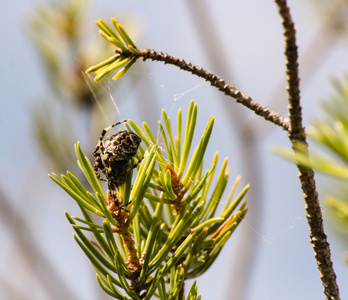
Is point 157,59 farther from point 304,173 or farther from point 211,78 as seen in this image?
point 304,173

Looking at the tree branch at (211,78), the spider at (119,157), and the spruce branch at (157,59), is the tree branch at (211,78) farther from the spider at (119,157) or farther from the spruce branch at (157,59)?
the spider at (119,157)

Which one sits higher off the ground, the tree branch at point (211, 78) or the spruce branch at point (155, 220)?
the tree branch at point (211, 78)

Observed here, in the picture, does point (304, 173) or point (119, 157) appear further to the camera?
point (119, 157)

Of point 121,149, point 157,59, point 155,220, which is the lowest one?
point 155,220

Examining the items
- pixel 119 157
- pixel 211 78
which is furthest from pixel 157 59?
pixel 119 157

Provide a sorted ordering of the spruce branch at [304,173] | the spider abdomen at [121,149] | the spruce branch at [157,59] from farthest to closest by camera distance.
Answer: the spider abdomen at [121,149] < the spruce branch at [157,59] < the spruce branch at [304,173]

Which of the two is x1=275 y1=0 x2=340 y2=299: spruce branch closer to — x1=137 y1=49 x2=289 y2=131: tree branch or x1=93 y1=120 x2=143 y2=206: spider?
x1=137 y1=49 x2=289 y2=131: tree branch

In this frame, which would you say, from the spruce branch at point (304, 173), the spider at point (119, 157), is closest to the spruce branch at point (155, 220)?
the spider at point (119, 157)

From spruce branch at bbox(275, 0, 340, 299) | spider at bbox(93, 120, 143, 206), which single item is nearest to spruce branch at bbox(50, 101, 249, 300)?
spider at bbox(93, 120, 143, 206)

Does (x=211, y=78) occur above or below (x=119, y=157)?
above
